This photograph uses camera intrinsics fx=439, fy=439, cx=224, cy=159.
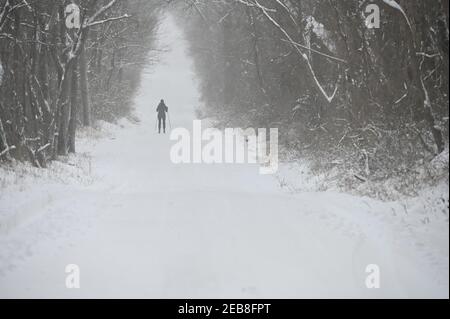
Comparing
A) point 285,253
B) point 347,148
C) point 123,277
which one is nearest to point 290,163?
point 347,148

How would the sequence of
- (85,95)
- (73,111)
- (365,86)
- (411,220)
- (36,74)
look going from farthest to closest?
(85,95), (73,111), (36,74), (365,86), (411,220)

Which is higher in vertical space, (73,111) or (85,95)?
(85,95)

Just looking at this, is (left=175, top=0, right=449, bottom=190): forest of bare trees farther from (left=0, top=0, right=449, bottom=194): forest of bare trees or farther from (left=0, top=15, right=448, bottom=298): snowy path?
(left=0, top=15, right=448, bottom=298): snowy path

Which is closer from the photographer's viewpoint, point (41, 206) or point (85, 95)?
point (41, 206)

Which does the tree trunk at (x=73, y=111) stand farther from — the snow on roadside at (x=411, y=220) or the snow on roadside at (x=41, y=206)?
the snow on roadside at (x=411, y=220)

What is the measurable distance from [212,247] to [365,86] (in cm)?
657

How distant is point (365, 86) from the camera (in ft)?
36.1

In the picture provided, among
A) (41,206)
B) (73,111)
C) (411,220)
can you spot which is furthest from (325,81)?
(41,206)

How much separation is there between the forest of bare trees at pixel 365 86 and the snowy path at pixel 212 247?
215cm

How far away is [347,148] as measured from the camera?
12.1 meters

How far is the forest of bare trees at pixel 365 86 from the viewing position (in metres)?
8.38

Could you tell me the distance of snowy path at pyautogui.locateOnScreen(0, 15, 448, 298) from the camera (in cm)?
536

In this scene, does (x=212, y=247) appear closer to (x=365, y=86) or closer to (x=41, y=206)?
(x=41, y=206)

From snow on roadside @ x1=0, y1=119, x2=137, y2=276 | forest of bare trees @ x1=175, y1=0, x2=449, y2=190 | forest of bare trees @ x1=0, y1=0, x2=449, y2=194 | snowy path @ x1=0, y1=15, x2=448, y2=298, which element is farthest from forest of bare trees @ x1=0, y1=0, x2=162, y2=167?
forest of bare trees @ x1=175, y1=0, x2=449, y2=190
